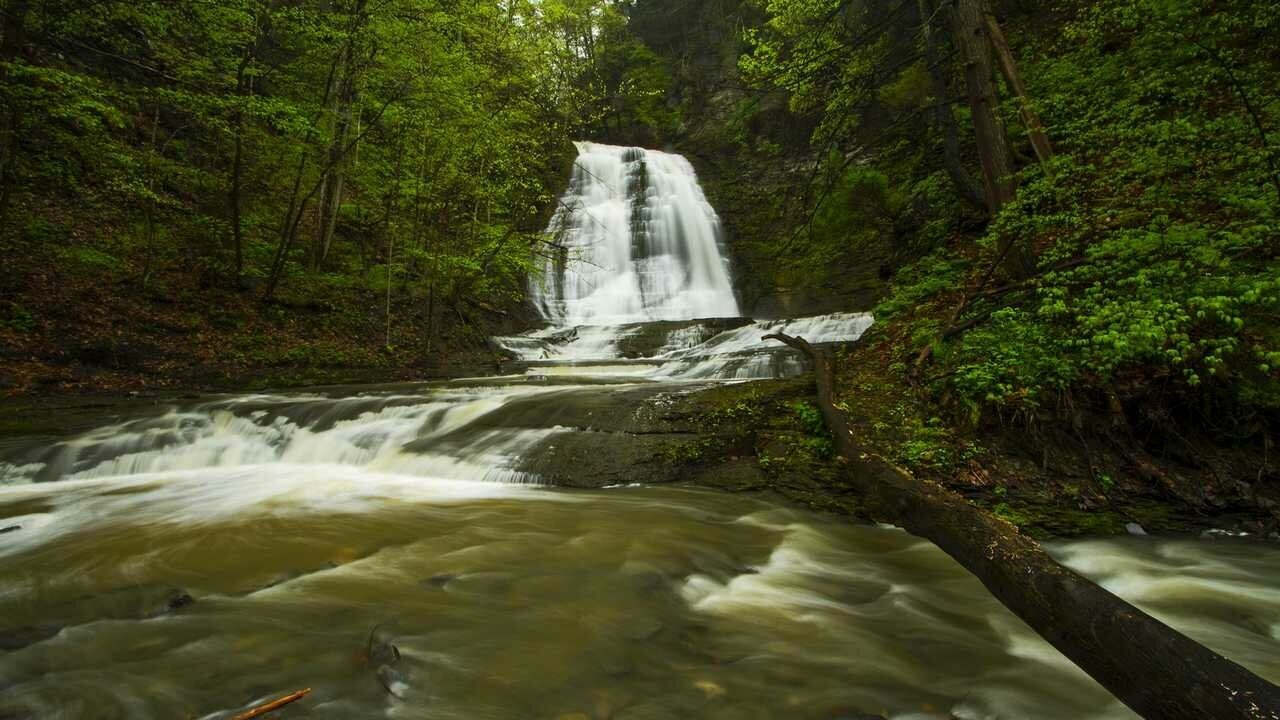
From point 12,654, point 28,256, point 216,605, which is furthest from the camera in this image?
point 28,256

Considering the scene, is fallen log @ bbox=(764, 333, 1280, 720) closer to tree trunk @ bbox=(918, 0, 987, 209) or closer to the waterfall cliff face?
tree trunk @ bbox=(918, 0, 987, 209)

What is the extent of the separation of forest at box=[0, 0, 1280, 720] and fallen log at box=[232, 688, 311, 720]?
0.10 feet

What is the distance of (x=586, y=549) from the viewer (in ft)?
12.0

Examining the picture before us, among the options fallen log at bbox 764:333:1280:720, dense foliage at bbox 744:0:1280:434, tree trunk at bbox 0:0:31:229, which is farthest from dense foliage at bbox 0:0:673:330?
fallen log at bbox 764:333:1280:720

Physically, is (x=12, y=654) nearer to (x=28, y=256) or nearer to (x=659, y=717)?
(x=659, y=717)

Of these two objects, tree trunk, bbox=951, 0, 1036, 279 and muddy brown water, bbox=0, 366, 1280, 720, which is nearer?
muddy brown water, bbox=0, 366, 1280, 720

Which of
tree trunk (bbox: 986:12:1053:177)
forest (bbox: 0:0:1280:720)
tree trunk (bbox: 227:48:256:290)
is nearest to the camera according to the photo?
forest (bbox: 0:0:1280:720)

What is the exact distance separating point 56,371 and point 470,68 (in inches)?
344

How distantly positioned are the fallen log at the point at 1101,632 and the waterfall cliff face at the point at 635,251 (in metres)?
16.6

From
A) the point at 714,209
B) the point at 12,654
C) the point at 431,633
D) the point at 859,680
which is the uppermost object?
the point at 714,209

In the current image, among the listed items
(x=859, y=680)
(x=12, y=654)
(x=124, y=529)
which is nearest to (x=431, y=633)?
(x=12, y=654)

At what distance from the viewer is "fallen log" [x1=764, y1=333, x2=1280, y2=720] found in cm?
138

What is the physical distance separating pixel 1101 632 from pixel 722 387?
5.11 meters

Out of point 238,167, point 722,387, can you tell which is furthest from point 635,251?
point 722,387
